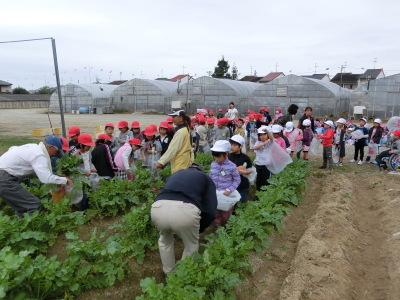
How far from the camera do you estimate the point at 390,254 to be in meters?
5.33

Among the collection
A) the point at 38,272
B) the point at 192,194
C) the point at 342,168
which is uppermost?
the point at 192,194

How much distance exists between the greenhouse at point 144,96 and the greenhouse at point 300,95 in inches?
367

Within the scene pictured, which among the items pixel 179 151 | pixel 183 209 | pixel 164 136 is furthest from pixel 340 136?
pixel 183 209

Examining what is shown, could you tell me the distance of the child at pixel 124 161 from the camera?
22.6ft

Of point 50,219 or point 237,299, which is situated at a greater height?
point 50,219

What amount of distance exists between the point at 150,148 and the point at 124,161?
894 millimetres

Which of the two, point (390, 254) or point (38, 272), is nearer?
point (38, 272)

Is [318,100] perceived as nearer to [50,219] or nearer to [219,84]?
[219,84]

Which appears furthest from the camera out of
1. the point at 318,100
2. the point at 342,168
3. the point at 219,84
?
the point at 219,84

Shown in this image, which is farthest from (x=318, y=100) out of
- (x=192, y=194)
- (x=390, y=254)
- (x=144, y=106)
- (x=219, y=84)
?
(x=192, y=194)

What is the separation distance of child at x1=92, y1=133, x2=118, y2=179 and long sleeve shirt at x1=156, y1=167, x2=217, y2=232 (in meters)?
2.88

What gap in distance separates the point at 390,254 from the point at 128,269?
3.58m

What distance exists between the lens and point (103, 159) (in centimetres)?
685

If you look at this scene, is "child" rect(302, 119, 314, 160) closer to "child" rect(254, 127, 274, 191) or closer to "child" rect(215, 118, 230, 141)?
"child" rect(215, 118, 230, 141)
